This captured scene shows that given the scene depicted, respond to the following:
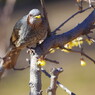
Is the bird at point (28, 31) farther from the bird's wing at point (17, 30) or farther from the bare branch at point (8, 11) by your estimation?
the bare branch at point (8, 11)

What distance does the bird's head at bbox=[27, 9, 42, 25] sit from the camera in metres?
2.39

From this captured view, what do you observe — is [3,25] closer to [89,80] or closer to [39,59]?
[39,59]

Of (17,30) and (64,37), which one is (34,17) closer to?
(17,30)

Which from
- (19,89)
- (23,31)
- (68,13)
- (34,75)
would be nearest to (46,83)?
(19,89)

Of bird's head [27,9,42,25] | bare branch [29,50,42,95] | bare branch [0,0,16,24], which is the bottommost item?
bare branch [29,50,42,95]

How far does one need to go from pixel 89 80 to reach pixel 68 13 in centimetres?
327

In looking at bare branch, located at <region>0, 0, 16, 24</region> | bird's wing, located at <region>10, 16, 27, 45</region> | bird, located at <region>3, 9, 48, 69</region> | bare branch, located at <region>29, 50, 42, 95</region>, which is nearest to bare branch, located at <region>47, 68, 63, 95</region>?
bare branch, located at <region>29, 50, 42, 95</region>

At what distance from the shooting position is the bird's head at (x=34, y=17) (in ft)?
7.86

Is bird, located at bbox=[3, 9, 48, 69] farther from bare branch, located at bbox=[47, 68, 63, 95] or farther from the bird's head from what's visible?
bare branch, located at bbox=[47, 68, 63, 95]

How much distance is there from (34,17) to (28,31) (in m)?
0.16

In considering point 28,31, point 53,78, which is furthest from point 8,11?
point 28,31

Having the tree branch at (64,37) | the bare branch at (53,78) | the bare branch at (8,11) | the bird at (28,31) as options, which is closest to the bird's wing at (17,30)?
the bird at (28,31)

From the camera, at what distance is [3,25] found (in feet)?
5.94

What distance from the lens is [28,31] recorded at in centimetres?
259
